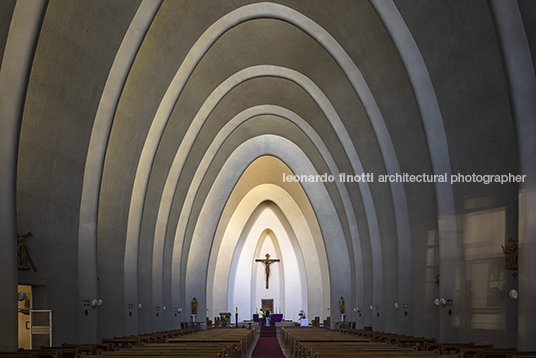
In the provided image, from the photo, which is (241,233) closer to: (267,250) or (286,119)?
(267,250)

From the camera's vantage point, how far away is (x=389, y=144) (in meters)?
14.6

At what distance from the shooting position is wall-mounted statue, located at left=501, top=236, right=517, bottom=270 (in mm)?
8773

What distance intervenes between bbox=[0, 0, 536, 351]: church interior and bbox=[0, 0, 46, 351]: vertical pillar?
0.03 m

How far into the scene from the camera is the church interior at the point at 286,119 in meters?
7.80

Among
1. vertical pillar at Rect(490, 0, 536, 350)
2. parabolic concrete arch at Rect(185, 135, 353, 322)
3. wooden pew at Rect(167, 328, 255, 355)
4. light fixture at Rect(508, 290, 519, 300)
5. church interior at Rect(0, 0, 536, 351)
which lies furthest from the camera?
parabolic concrete arch at Rect(185, 135, 353, 322)

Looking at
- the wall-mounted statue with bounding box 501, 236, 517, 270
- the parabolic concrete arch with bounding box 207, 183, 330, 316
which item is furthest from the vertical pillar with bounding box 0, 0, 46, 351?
the parabolic concrete arch with bounding box 207, 183, 330, 316

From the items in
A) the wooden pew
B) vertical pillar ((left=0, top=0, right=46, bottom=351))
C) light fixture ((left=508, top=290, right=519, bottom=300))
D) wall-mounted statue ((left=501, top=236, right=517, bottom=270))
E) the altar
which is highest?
vertical pillar ((left=0, top=0, right=46, bottom=351))

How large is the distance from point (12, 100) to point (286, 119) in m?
18.1

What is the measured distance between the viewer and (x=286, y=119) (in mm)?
25094

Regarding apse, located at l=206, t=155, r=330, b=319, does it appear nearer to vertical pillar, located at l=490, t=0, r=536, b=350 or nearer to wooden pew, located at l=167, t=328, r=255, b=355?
wooden pew, located at l=167, t=328, r=255, b=355

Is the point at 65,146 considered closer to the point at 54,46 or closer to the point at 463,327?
the point at 54,46

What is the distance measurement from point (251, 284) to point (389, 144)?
27.5 metres

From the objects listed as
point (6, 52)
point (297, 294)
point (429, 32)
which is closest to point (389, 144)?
point (429, 32)

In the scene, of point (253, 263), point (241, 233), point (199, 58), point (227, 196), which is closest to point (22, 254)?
point (199, 58)
